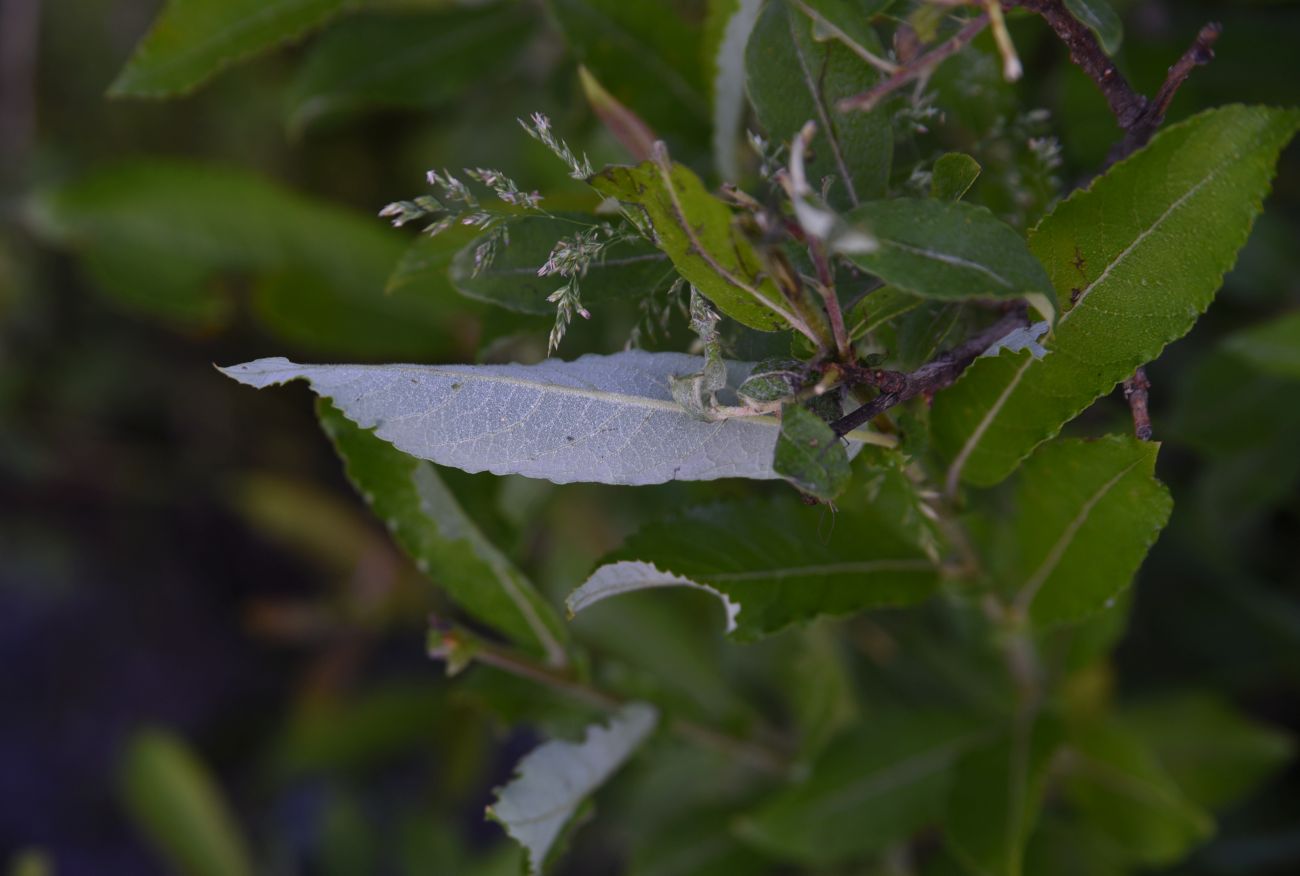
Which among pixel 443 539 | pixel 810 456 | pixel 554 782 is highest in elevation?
pixel 810 456

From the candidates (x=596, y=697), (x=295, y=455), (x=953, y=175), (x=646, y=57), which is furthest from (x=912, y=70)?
(x=295, y=455)

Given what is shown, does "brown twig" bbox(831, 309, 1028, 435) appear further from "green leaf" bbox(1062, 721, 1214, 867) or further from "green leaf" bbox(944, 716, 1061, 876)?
"green leaf" bbox(1062, 721, 1214, 867)

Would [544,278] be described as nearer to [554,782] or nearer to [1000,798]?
[554,782]

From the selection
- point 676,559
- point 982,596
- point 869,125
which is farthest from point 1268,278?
point 676,559

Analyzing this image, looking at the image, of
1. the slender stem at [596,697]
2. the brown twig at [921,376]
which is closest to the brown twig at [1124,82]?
the brown twig at [921,376]

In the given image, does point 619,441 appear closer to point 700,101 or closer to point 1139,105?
point 1139,105

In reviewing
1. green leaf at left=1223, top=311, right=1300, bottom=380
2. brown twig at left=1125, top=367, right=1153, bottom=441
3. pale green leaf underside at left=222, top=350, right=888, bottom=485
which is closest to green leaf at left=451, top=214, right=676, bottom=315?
pale green leaf underside at left=222, top=350, right=888, bottom=485
